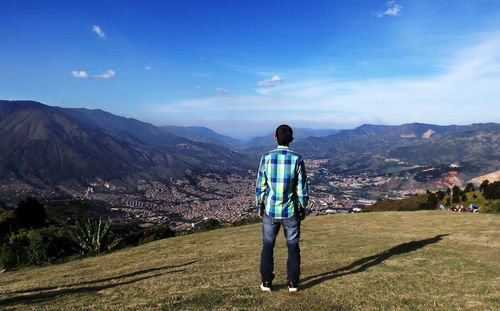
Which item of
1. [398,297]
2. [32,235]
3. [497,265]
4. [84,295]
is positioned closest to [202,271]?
[84,295]

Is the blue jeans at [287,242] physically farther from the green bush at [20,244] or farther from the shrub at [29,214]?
the shrub at [29,214]

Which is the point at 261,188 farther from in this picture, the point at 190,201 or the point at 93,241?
the point at 190,201

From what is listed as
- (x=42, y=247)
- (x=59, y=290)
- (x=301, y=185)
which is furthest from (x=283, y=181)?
(x=42, y=247)

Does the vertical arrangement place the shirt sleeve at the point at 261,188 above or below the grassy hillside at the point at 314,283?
above

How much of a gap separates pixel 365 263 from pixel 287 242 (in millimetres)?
3922

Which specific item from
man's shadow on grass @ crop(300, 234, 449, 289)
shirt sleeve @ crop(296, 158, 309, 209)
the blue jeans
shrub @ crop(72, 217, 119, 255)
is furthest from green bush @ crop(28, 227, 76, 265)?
shirt sleeve @ crop(296, 158, 309, 209)

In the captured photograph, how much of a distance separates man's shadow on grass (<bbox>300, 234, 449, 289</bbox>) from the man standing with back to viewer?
1.11 metres

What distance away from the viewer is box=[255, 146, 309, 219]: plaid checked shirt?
497 cm

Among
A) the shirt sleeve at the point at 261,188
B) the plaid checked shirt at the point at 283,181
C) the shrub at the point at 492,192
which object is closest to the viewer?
the plaid checked shirt at the point at 283,181

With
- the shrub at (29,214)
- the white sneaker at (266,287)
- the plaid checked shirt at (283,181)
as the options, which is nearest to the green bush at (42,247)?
the white sneaker at (266,287)

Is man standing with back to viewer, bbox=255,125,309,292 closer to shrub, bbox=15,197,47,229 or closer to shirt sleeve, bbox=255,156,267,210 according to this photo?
shirt sleeve, bbox=255,156,267,210

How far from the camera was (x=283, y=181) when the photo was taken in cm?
498

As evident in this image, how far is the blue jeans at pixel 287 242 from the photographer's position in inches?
198

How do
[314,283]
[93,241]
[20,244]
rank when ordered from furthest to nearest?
1. [20,244]
2. [93,241]
3. [314,283]
